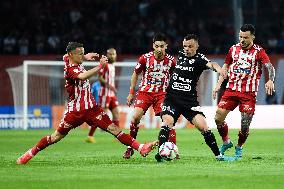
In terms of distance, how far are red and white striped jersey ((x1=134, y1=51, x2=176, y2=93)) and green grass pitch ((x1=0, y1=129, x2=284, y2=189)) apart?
1349 millimetres

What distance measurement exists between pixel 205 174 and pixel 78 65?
336cm

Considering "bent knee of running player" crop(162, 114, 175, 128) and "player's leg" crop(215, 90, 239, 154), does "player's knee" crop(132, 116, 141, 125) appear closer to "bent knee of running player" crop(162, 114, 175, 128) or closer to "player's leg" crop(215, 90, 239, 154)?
"player's leg" crop(215, 90, 239, 154)

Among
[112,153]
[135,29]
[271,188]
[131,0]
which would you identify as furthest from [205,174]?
[131,0]

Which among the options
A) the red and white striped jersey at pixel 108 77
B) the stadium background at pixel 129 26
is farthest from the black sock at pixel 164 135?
the stadium background at pixel 129 26

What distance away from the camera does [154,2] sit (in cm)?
3734

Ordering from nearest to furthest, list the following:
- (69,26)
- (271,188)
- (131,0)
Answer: (271,188)
(69,26)
(131,0)

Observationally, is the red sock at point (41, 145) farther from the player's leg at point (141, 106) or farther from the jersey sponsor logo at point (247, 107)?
the jersey sponsor logo at point (247, 107)

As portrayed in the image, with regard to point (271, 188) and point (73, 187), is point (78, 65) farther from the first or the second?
point (271, 188)

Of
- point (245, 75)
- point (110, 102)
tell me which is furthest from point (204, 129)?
point (110, 102)

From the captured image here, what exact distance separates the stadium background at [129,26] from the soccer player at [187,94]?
16524 mm

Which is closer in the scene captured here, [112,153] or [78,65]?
[78,65]

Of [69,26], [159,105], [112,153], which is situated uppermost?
[69,26]

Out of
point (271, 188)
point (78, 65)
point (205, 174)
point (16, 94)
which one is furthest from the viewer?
point (16, 94)

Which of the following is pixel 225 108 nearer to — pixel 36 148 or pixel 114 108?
pixel 36 148
